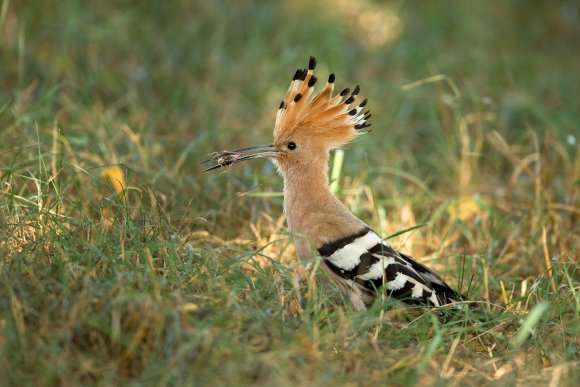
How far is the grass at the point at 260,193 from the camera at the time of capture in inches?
89.3

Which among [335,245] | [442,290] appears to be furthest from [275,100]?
[442,290]

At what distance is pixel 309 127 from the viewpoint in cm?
332

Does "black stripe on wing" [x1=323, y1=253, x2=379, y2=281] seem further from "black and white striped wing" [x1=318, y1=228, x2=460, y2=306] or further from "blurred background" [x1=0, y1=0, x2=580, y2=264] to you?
"blurred background" [x1=0, y1=0, x2=580, y2=264]

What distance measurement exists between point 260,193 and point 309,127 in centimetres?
42

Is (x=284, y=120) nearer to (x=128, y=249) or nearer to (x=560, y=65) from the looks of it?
(x=128, y=249)

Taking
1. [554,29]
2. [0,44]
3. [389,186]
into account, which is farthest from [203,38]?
[554,29]

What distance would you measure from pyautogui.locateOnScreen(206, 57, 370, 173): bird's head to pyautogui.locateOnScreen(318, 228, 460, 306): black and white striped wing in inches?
17.6

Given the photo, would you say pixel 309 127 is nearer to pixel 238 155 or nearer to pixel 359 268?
pixel 238 155

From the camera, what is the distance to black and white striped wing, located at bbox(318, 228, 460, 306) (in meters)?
2.93

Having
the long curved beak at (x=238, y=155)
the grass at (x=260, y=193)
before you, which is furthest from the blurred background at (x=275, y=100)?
the long curved beak at (x=238, y=155)

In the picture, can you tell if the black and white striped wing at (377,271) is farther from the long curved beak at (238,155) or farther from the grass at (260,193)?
the long curved beak at (238,155)

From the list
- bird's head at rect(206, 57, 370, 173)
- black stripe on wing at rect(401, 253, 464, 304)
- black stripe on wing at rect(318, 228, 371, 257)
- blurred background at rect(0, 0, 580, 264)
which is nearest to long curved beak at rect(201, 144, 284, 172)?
bird's head at rect(206, 57, 370, 173)

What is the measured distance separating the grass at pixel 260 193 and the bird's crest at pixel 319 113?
1.22 ft

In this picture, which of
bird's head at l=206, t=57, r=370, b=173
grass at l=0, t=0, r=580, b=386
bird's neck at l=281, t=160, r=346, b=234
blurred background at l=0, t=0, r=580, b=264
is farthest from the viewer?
blurred background at l=0, t=0, r=580, b=264
